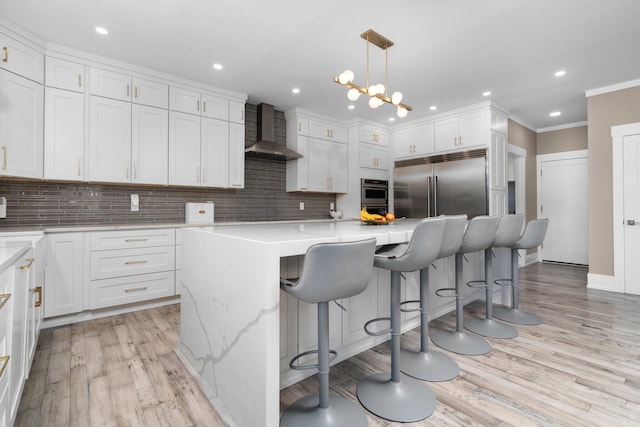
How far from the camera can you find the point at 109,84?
10.4 ft

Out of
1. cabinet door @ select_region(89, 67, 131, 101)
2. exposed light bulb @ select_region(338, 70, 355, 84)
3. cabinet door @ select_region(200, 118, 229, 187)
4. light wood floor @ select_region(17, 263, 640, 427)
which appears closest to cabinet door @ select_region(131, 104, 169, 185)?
cabinet door @ select_region(89, 67, 131, 101)

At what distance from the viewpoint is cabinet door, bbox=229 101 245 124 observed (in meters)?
4.04

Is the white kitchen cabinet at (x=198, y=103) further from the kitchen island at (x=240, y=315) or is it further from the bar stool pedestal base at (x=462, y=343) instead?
the bar stool pedestal base at (x=462, y=343)

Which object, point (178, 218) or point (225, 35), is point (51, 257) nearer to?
point (178, 218)

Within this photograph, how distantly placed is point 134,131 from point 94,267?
4.83ft

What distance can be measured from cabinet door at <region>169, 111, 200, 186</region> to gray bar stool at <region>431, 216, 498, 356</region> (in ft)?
10.0

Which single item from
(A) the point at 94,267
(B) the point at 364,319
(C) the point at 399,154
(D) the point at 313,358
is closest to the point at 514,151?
(C) the point at 399,154

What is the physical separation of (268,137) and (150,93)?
1.58 metres

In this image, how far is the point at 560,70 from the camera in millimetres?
3447

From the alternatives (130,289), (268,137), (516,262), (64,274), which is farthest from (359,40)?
(64,274)

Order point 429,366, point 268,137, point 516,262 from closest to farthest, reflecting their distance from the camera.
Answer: point 429,366 → point 516,262 → point 268,137

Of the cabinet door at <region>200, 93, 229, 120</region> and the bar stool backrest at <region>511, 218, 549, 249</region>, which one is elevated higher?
the cabinet door at <region>200, 93, 229, 120</region>

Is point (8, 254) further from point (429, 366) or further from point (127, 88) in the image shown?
point (127, 88)

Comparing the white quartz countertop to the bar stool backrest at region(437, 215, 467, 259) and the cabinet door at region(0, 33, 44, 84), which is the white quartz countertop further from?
the bar stool backrest at region(437, 215, 467, 259)
